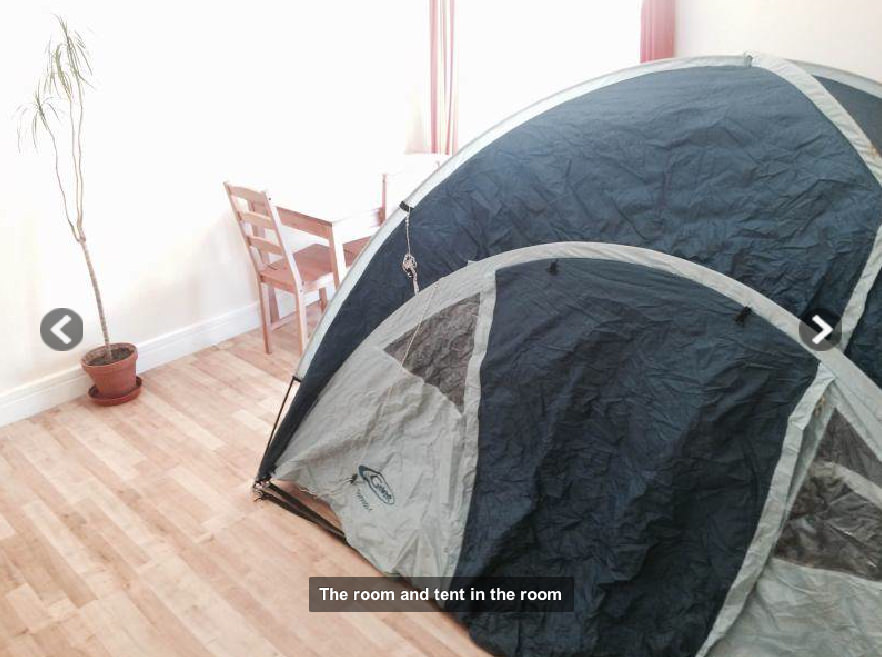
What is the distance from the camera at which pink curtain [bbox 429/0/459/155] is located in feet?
11.3

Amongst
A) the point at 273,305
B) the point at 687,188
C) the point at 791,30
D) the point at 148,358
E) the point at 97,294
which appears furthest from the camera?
the point at 273,305

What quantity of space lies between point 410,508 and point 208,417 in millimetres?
1125

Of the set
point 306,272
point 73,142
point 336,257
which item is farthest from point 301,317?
point 73,142

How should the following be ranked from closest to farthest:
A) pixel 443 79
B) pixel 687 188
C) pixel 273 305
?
pixel 687 188 < pixel 273 305 < pixel 443 79

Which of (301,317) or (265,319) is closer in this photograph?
(301,317)

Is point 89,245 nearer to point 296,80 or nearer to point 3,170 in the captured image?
point 3,170

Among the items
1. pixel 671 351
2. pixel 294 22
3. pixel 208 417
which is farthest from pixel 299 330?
pixel 671 351

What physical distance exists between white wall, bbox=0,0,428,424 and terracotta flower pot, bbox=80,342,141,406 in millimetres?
97

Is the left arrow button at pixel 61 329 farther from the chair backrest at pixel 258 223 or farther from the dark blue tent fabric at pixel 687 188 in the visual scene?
the dark blue tent fabric at pixel 687 188

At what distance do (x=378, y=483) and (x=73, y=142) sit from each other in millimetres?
1673

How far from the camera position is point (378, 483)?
1991 millimetres

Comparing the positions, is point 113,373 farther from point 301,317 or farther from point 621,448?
point 621,448

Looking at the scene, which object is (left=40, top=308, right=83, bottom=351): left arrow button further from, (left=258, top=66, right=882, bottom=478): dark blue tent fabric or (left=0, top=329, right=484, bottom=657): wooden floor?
(left=258, top=66, right=882, bottom=478): dark blue tent fabric

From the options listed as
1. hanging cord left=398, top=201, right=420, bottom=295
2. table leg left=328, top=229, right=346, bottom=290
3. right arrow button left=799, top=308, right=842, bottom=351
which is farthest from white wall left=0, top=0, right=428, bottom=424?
right arrow button left=799, top=308, right=842, bottom=351
